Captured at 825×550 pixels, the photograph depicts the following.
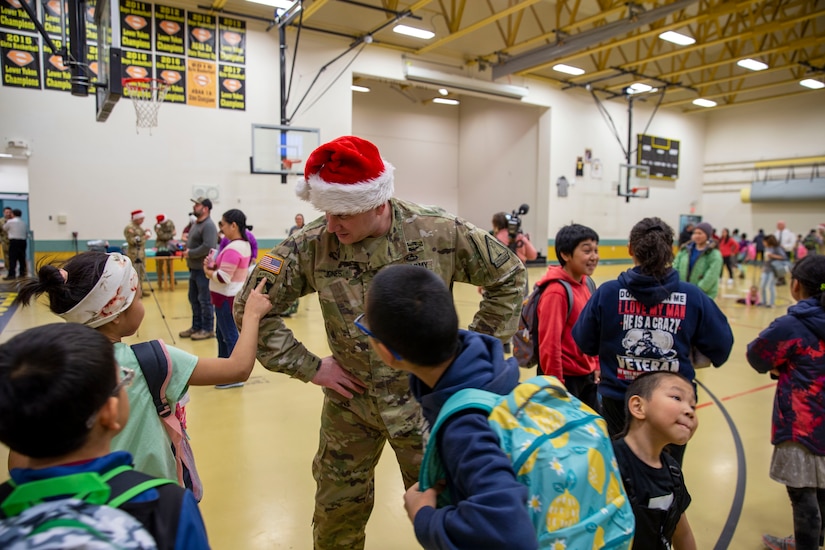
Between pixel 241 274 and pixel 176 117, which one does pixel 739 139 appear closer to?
pixel 176 117

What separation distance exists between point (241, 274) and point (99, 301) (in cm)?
337

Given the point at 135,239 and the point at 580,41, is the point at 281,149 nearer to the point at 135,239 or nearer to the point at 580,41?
the point at 135,239

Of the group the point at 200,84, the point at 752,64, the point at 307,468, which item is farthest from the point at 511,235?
the point at 752,64

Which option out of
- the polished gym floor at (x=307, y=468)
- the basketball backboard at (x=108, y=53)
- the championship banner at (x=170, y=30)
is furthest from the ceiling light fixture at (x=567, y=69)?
the basketball backboard at (x=108, y=53)

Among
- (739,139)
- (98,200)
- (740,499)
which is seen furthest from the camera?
(739,139)

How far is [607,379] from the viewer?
2.29 metres

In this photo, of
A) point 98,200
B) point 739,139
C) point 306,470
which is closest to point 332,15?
point 98,200

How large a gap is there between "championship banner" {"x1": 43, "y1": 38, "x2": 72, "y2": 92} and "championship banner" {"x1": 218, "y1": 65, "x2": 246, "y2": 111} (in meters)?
2.86

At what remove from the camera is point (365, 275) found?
1.86 m

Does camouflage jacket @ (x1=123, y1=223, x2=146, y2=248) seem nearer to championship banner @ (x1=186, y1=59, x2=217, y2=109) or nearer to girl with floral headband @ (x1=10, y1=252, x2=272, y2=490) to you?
championship banner @ (x1=186, y1=59, x2=217, y2=109)

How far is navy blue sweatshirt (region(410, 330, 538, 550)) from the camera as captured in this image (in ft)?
2.85

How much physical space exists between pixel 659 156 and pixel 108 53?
1844 centimetres

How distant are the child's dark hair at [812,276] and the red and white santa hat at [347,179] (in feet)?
6.04

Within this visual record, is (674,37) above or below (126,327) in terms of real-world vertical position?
above
